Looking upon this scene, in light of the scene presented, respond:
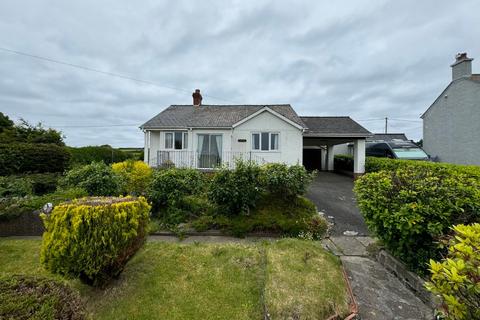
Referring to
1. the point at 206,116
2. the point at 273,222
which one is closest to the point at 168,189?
the point at 273,222

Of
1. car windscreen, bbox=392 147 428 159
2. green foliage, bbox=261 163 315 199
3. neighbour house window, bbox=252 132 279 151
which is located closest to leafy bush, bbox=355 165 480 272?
green foliage, bbox=261 163 315 199

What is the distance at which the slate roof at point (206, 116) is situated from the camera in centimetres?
1455

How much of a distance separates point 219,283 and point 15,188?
26.7ft

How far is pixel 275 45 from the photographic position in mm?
13336

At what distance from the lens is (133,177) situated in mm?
9094

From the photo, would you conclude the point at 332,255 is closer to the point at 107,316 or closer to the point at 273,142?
the point at 107,316

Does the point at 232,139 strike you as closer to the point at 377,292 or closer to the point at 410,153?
the point at 377,292

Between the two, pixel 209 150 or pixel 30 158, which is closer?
pixel 30 158

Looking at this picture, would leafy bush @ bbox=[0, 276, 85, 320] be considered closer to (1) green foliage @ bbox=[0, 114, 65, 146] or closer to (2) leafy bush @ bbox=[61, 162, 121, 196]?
(2) leafy bush @ bbox=[61, 162, 121, 196]

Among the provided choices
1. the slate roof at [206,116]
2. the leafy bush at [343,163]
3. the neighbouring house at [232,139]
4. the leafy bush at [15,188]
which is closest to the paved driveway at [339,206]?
the neighbouring house at [232,139]

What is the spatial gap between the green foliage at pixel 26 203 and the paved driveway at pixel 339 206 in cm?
784

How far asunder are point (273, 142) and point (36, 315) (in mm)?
13383

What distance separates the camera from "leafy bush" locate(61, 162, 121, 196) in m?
7.07

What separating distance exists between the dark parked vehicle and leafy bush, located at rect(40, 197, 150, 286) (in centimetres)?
1756
